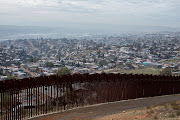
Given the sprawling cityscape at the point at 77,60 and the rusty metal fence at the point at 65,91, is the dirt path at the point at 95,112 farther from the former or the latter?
the sprawling cityscape at the point at 77,60

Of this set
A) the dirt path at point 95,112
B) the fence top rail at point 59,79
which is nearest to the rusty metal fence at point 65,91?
the fence top rail at point 59,79

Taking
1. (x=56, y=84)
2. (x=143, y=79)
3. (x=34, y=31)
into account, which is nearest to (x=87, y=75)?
(x=56, y=84)

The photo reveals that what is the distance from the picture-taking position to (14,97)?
9.14 meters

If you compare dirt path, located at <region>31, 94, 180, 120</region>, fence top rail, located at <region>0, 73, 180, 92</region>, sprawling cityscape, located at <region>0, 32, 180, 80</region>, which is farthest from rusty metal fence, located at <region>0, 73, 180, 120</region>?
sprawling cityscape, located at <region>0, 32, 180, 80</region>

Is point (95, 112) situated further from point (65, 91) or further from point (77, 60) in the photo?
point (77, 60)

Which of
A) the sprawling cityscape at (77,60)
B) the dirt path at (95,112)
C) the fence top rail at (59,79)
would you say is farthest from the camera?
the sprawling cityscape at (77,60)

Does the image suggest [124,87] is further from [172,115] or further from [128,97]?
[172,115]

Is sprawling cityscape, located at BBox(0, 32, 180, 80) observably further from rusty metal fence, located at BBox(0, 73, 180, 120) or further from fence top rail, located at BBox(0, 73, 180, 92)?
fence top rail, located at BBox(0, 73, 180, 92)

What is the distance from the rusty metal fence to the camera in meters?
9.36

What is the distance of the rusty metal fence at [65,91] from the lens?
30.7 feet

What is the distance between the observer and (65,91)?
11805 mm

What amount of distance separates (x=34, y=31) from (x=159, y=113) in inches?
4223

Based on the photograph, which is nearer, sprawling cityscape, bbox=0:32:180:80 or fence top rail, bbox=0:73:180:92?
fence top rail, bbox=0:73:180:92

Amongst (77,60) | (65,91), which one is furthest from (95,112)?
(77,60)
